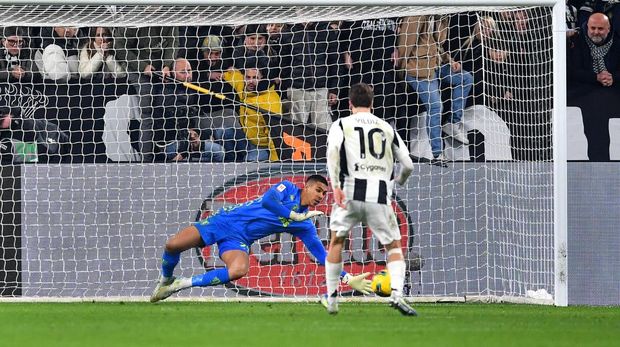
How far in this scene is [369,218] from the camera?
10.7 meters

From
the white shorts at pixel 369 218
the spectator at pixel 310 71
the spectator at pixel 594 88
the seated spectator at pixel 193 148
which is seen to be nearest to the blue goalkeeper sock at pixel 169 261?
the seated spectator at pixel 193 148

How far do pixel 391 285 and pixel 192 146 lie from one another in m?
4.63

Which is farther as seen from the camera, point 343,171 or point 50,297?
point 50,297

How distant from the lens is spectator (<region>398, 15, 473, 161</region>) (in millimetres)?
14523

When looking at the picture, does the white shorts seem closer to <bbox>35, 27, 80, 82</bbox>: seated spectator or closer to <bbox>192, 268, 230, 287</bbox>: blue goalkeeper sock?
<bbox>192, 268, 230, 287</bbox>: blue goalkeeper sock

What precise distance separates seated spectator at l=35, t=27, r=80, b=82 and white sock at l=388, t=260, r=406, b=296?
5.52 metres

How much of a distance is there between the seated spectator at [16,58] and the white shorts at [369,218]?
5.31 m

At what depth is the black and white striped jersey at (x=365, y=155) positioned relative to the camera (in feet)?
34.7

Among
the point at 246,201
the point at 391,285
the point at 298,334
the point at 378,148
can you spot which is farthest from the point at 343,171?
the point at 246,201

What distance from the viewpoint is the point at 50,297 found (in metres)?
14.2

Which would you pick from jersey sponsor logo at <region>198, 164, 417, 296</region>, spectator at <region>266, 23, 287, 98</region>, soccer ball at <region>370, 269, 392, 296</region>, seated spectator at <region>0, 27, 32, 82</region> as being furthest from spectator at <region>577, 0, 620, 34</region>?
seated spectator at <region>0, 27, 32, 82</region>

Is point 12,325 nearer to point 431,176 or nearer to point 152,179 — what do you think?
point 152,179

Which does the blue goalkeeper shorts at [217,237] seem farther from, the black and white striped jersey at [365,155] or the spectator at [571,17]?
the spectator at [571,17]

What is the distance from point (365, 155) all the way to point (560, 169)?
3582 millimetres
